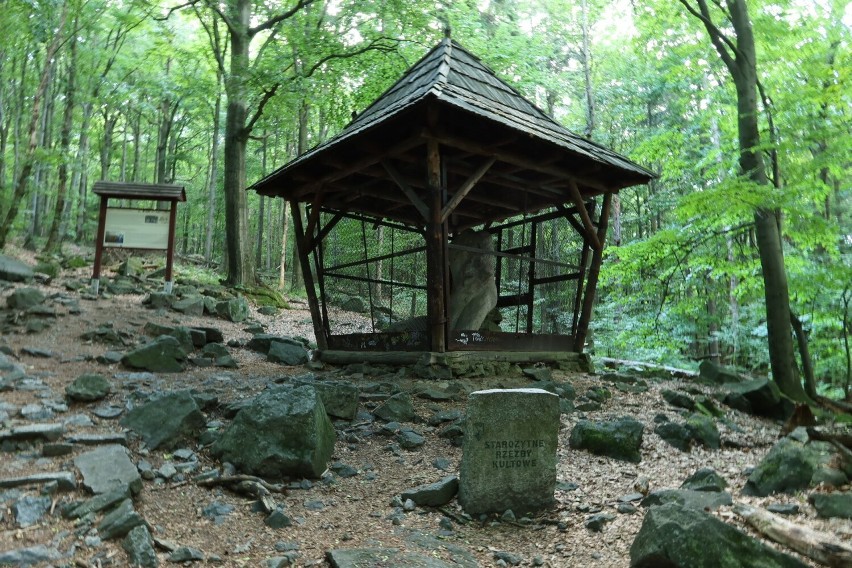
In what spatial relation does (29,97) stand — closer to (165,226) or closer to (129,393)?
(165,226)

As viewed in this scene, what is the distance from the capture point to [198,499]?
11.8 feet

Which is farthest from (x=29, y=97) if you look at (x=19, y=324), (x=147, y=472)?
(x=147, y=472)

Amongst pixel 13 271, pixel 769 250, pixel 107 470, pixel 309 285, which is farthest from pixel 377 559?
pixel 13 271

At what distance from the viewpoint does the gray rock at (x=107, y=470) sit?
3379 millimetres

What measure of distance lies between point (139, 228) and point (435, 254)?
704 cm

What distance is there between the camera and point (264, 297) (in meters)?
14.1

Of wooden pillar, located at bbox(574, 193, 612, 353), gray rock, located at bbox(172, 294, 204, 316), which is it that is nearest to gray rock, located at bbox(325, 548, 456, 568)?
wooden pillar, located at bbox(574, 193, 612, 353)

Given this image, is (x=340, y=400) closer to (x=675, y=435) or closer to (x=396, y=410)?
(x=396, y=410)

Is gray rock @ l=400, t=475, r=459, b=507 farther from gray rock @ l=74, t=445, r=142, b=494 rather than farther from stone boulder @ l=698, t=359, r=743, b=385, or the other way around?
stone boulder @ l=698, t=359, r=743, b=385

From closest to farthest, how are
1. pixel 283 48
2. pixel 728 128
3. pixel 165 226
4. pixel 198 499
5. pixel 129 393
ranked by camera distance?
pixel 198 499 < pixel 129 393 < pixel 728 128 < pixel 165 226 < pixel 283 48

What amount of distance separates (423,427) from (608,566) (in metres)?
2.62

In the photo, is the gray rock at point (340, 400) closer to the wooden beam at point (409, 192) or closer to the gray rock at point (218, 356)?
the gray rock at point (218, 356)

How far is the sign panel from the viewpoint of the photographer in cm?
1037

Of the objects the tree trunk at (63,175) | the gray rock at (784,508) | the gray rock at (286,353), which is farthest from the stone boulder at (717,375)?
the tree trunk at (63,175)
